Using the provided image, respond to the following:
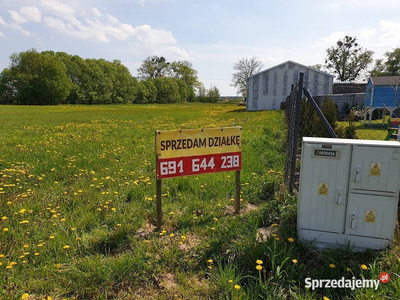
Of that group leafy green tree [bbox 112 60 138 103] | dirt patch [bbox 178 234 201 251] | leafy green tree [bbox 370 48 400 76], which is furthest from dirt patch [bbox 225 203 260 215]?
leafy green tree [bbox 112 60 138 103]

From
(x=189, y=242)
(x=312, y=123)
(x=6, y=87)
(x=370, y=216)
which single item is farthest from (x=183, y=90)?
(x=370, y=216)

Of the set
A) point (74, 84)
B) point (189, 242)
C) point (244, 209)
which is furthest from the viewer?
point (74, 84)

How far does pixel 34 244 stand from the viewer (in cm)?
325

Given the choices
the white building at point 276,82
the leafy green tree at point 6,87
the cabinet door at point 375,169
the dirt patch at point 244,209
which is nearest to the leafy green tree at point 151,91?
the leafy green tree at point 6,87

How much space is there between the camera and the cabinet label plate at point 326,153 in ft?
10.2

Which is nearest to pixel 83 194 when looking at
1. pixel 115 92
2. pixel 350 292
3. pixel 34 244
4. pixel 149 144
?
pixel 34 244

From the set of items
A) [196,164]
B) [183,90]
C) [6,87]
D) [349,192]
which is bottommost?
[349,192]

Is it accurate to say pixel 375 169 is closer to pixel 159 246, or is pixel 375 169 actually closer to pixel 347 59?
pixel 159 246

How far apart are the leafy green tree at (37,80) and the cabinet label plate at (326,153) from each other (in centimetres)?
6855

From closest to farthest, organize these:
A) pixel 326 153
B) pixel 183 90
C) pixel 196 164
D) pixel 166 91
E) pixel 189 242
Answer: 1. pixel 326 153
2. pixel 189 242
3. pixel 196 164
4. pixel 166 91
5. pixel 183 90

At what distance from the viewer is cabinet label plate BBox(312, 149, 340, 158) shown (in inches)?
122

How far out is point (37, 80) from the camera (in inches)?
2436

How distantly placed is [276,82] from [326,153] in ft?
110

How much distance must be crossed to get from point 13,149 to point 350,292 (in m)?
9.25
